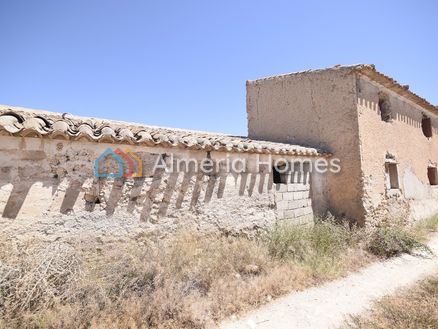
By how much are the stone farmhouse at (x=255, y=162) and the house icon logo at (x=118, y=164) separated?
0.05 feet

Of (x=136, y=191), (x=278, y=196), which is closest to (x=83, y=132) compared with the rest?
(x=136, y=191)

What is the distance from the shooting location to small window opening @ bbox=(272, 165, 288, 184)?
6.48m

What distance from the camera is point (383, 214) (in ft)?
24.3

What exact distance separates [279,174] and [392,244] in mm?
2891

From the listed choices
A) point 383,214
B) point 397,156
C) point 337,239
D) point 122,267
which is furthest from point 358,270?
point 397,156

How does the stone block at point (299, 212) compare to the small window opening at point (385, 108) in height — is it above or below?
below

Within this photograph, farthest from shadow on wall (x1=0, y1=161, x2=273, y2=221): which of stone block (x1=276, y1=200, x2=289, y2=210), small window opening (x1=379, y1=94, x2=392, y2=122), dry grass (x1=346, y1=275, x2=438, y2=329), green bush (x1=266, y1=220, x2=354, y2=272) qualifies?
small window opening (x1=379, y1=94, x2=392, y2=122)

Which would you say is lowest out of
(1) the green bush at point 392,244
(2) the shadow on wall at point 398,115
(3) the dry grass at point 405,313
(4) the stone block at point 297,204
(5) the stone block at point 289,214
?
(3) the dry grass at point 405,313

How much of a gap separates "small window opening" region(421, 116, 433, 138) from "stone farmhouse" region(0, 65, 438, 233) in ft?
0.14

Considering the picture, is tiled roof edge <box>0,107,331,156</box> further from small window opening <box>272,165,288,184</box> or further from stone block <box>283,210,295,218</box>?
stone block <box>283,210,295,218</box>

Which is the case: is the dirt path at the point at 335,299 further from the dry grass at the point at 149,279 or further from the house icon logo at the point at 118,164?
the house icon logo at the point at 118,164

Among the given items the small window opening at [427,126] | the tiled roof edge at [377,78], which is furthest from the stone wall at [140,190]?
the small window opening at [427,126]

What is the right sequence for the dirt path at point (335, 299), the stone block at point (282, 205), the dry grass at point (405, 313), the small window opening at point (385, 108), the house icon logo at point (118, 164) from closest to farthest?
the dry grass at point (405, 313)
the dirt path at point (335, 299)
the house icon logo at point (118, 164)
the stone block at point (282, 205)
the small window opening at point (385, 108)

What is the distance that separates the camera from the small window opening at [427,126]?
10.6m
